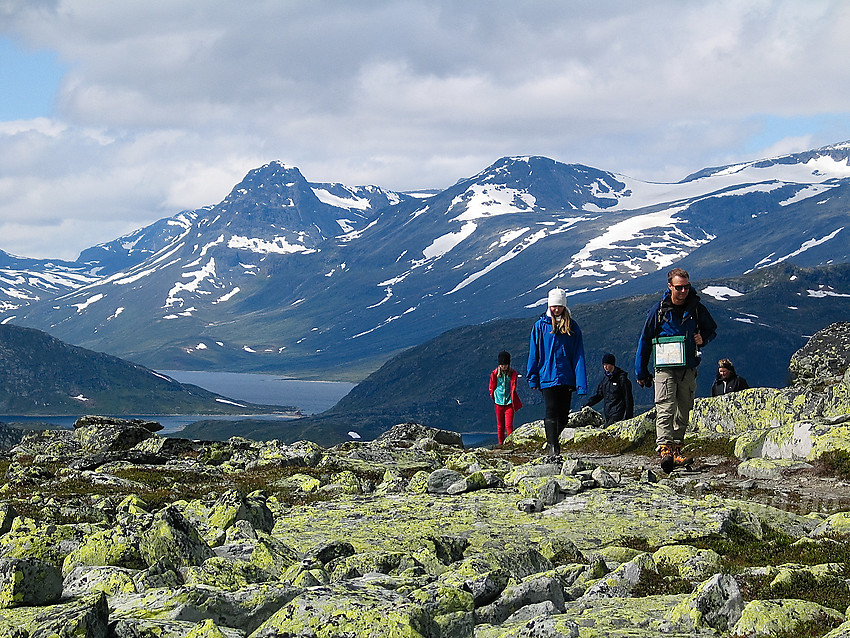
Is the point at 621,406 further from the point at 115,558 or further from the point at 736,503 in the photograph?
the point at 115,558

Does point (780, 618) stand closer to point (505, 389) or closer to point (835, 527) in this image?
point (835, 527)

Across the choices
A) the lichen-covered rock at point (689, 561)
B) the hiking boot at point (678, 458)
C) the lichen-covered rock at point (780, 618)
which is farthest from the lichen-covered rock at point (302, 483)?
the lichen-covered rock at point (780, 618)

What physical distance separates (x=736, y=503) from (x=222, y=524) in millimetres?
9049

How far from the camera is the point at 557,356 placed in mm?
21016

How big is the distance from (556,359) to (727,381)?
14.2 m

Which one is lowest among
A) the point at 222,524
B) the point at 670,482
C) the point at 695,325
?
the point at 670,482

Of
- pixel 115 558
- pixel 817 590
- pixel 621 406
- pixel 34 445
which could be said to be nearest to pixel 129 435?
pixel 34 445

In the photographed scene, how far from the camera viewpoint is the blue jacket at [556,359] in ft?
68.7

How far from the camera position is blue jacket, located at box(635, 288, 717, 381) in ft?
64.1

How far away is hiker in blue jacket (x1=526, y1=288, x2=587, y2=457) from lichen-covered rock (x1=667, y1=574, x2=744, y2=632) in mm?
12094

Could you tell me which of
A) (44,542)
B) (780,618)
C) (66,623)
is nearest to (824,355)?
(780,618)

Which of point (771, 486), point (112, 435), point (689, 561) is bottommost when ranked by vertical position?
point (771, 486)

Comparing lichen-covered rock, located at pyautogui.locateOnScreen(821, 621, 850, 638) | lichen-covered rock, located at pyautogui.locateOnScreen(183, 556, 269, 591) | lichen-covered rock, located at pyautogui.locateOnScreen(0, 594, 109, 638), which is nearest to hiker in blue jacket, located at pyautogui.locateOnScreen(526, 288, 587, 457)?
lichen-covered rock, located at pyautogui.locateOnScreen(183, 556, 269, 591)

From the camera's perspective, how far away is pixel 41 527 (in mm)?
12195
